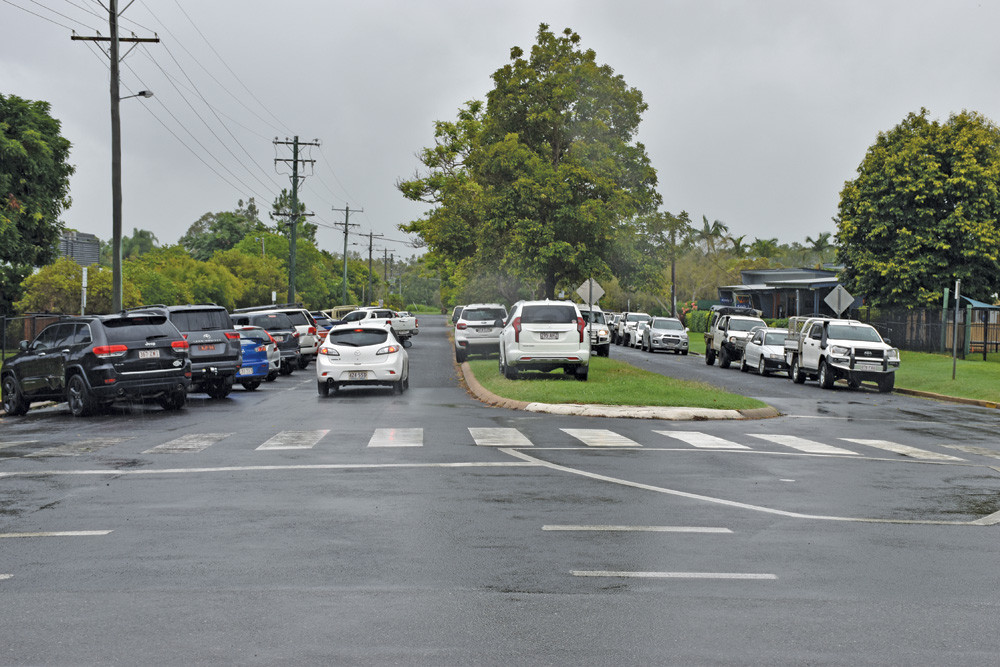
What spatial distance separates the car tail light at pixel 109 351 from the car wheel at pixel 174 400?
169cm

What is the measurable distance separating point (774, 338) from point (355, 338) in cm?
1744

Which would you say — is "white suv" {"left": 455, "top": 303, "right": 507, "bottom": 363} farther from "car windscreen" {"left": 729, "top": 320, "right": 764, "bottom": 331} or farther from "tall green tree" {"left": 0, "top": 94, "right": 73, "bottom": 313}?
"tall green tree" {"left": 0, "top": 94, "right": 73, "bottom": 313}

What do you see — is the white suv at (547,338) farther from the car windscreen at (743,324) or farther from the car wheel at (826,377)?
the car windscreen at (743,324)

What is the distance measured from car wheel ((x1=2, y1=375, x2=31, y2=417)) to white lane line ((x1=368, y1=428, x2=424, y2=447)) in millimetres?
8583

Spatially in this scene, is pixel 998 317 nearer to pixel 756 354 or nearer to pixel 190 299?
pixel 756 354

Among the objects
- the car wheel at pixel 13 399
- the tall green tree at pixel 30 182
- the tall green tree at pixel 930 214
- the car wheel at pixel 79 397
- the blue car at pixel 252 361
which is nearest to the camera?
the car wheel at pixel 79 397

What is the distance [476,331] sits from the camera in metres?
35.0

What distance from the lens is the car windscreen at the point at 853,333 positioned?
98.1ft

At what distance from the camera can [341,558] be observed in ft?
23.4

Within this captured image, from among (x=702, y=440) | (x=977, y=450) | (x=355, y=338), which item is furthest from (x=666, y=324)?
(x=702, y=440)

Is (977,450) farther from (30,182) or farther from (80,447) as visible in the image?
(30,182)

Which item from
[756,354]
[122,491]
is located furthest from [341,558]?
[756,354]

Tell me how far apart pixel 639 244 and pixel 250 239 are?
200 ft

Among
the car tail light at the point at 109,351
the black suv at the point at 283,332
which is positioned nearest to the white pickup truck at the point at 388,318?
the black suv at the point at 283,332
